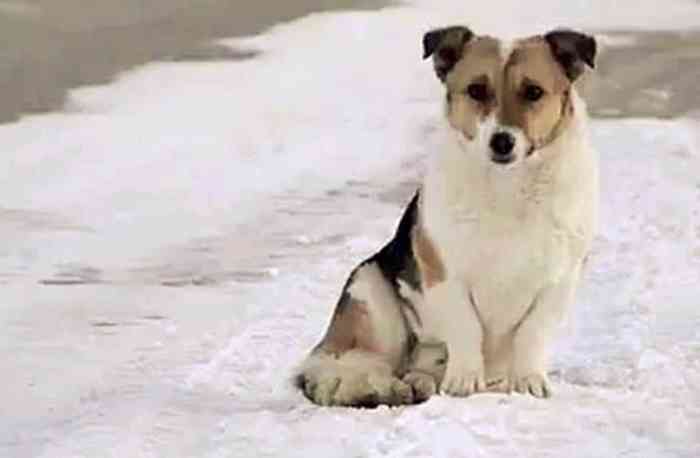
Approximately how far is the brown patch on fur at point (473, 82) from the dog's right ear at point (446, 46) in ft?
0.13

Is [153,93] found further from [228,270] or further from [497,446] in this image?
[497,446]

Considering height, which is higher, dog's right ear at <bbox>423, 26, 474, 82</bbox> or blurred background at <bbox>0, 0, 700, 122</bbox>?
dog's right ear at <bbox>423, 26, 474, 82</bbox>

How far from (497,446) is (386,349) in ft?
1.96

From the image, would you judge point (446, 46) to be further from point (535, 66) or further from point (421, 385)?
point (421, 385)

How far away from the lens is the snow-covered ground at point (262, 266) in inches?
194

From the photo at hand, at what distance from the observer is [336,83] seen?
1107 centimetres

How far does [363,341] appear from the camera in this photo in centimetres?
521

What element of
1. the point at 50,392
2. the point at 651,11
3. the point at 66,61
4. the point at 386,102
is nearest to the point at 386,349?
the point at 50,392

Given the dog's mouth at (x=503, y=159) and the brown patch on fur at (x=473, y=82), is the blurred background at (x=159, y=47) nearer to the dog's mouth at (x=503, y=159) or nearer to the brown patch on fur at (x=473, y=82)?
the brown patch on fur at (x=473, y=82)

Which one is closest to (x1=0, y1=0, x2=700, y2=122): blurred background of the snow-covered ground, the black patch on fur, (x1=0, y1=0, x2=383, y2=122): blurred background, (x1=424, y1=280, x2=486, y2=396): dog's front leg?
(x1=0, y1=0, x2=383, y2=122): blurred background

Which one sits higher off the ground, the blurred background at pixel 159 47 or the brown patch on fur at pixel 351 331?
the brown patch on fur at pixel 351 331

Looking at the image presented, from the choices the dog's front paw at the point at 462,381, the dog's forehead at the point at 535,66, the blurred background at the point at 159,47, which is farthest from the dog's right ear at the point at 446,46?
the blurred background at the point at 159,47

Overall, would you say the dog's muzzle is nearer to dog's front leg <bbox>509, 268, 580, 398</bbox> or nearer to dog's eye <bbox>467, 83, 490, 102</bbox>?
dog's eye <bbox>467, 83, 490, 102</bbox>

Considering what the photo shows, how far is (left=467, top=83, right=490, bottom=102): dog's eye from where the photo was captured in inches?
195
